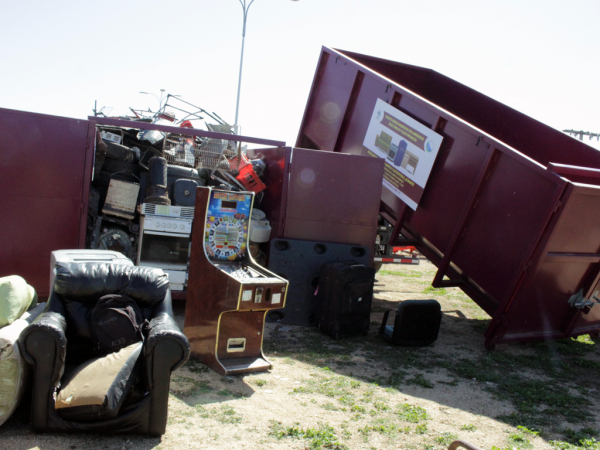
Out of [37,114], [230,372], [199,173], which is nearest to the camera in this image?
[230,372]

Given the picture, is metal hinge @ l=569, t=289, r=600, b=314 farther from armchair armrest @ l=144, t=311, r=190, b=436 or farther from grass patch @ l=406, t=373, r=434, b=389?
armchair armrest @ l=144, t=311, r=190, b=436

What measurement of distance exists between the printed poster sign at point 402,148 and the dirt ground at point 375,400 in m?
1.97

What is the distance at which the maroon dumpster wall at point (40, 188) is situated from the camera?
5801 mm

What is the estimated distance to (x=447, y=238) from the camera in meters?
6.16

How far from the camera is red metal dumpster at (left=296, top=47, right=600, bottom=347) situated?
207 inches

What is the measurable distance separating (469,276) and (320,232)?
1.91 metres

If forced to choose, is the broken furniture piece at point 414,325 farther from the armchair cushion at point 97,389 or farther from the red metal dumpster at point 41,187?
the red metal dumpster at point 41,187

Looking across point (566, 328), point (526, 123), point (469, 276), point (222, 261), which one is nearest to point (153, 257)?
point (222, 261)

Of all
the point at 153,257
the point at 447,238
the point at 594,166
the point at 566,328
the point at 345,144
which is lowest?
the point at 153,257

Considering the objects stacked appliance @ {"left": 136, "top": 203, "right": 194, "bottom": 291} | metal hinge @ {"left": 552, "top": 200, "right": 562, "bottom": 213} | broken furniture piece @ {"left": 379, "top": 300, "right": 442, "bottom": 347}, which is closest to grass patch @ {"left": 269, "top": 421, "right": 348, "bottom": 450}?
broken furniture piece @ {"left": 379, "top": 300, "right": 442, "bottom": 347}

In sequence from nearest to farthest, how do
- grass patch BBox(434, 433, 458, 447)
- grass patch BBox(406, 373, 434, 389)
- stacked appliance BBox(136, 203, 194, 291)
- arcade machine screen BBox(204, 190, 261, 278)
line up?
grass patch BBox(434, 433, 458, 447), grass patch BBox(406, 373, 434, 389), arcade machine screen BBox(204, 190, 261, 278), stacked appliance BBox(136, 203, 194, 291)

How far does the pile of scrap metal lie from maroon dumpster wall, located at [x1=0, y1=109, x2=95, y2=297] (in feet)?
1.00

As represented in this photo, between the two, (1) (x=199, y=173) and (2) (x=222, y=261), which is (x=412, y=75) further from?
(2) (x=222, y=261)

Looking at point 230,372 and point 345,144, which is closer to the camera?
point 230,372
